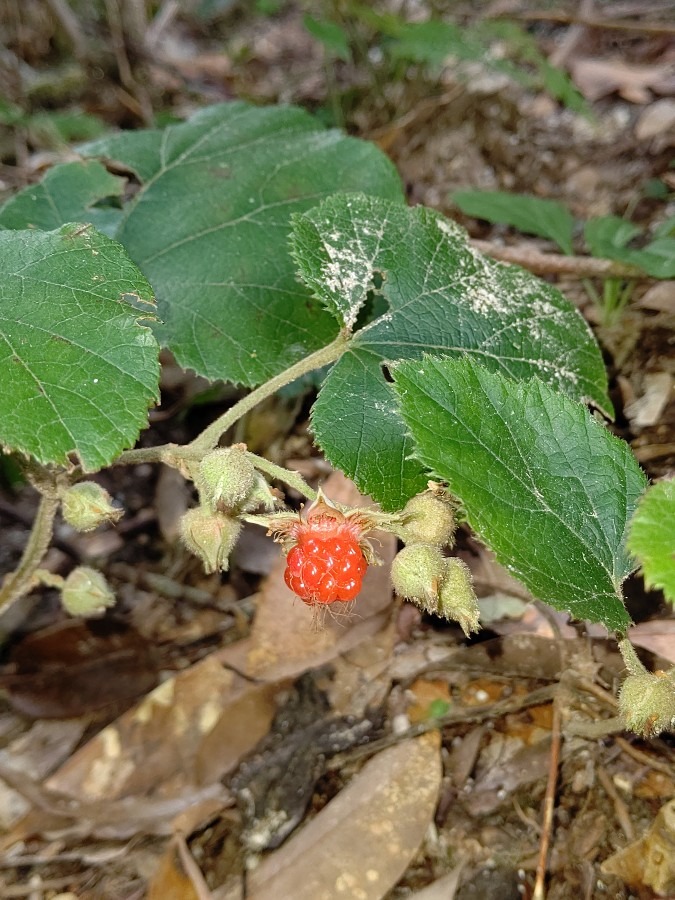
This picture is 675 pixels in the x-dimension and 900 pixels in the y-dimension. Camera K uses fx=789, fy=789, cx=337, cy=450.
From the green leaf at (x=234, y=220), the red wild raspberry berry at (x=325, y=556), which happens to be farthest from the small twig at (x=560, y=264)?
the red wild raspberry berry at (x=325, y=556)

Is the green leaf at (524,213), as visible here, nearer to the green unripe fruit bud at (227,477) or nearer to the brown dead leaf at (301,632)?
the brown dead leaf at (301,632)

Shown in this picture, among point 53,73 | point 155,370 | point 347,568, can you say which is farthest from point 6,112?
point 347,568

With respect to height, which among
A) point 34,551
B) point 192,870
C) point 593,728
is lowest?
point 192,870

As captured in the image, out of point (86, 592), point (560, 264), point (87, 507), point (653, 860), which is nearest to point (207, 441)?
point (87, 507)


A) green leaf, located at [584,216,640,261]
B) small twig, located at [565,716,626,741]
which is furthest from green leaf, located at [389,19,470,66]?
small twig, located at [565,716,626,741]

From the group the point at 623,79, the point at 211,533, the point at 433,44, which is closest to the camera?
the point at 211,533

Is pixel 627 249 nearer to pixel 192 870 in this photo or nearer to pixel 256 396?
pixel 256 396

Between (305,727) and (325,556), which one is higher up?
(325,556)

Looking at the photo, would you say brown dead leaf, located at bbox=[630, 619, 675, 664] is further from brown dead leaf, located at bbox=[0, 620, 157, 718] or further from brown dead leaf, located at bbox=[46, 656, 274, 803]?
brown dead leaf, located at bbox=[0, 620, 157, 718]
